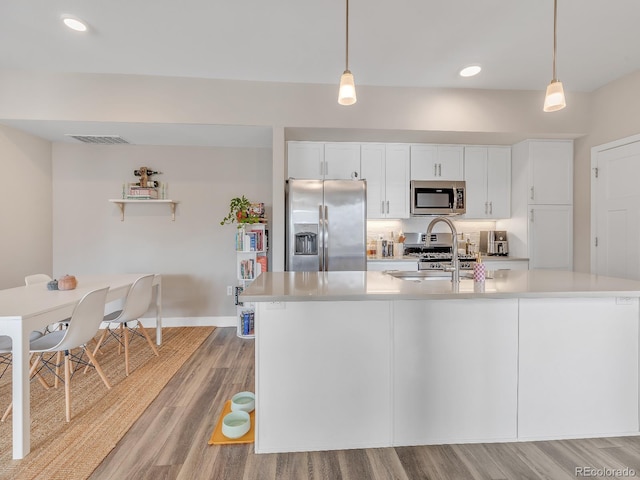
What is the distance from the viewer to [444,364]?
1790 mm

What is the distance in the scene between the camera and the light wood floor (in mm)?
1595

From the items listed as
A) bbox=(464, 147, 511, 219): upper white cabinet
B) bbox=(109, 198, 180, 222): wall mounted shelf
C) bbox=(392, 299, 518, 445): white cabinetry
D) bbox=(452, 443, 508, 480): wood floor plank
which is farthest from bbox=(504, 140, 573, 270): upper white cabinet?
bbox=(109, 198, 180, 222): wall mounted shelf

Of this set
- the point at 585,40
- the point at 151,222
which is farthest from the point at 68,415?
the point at 585,40

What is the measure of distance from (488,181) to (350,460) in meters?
3.56

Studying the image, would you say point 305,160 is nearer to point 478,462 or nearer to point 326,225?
point 326,225

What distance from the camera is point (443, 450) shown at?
1.77 meters

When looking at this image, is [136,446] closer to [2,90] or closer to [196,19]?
[196,19]

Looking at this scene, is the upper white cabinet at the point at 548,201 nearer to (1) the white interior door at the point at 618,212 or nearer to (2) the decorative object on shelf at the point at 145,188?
(1) the white interior door at the point at 618,212

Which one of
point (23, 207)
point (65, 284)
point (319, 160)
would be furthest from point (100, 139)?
point (319, 160)

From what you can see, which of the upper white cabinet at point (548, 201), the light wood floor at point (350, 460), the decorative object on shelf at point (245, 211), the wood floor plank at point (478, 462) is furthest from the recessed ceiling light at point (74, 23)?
the upper white cabinet at point (548, 201)

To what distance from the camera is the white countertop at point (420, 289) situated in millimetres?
1627

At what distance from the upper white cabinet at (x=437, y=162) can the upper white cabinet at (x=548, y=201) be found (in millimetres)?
745

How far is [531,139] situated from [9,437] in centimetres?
517

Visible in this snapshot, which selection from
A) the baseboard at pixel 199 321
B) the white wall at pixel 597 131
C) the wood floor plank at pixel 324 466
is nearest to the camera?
the wood floor plank at pixel 324 466
